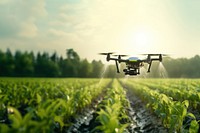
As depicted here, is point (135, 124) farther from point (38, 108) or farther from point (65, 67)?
point (65, 67)

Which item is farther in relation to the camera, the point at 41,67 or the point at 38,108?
the point at 41,67

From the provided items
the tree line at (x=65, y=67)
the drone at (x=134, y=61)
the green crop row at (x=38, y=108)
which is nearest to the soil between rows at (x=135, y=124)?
the green crop row at (x=38, y=108)

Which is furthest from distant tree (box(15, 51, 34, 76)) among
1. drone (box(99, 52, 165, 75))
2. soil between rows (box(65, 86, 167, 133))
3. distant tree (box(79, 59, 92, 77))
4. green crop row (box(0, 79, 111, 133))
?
drone (box(99, 52, 165, 75))

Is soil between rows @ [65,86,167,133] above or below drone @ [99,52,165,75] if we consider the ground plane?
below

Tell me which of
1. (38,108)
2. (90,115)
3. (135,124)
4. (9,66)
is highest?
(9,66)

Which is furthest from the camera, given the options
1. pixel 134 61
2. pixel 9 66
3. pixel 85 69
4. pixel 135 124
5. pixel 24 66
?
pixel 85 69

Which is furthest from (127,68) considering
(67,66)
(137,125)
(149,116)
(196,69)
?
(67,66)

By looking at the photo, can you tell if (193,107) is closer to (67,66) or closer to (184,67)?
(184,67)

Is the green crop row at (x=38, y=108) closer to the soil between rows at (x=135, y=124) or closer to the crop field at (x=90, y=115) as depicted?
the crop field at (x=90, y=115)

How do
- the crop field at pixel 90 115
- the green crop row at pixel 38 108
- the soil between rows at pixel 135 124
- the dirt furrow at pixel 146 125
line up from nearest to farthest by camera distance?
the green crop row at pixel 38 108 < the crop field at pixel 90 115 < the dirt furrow at pixel 146 125 < the soil between rows at pixel 135 124

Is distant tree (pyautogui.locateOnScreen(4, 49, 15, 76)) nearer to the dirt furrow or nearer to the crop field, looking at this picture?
the crop field

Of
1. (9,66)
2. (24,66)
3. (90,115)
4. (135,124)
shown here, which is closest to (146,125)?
Answer: (135,124)
